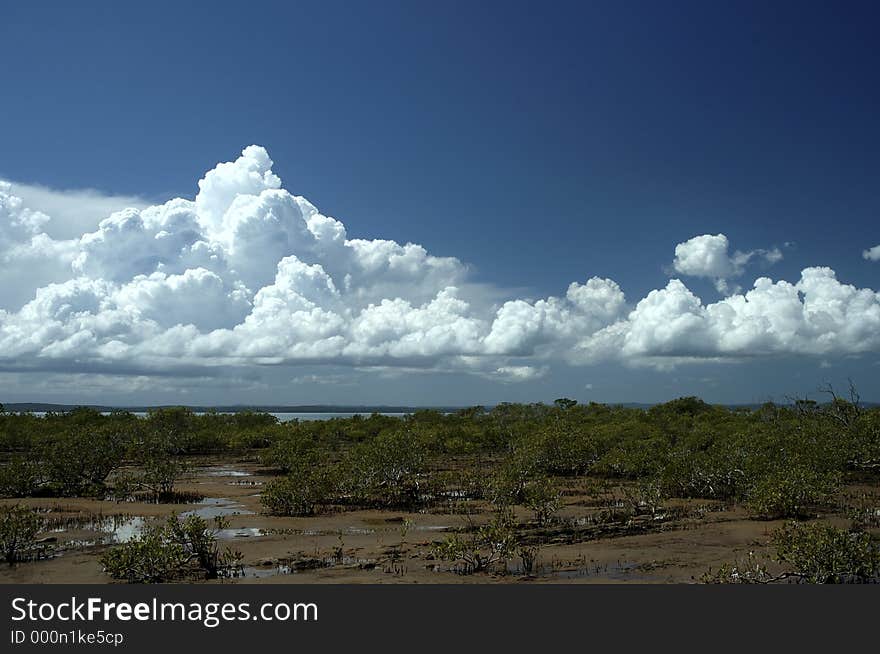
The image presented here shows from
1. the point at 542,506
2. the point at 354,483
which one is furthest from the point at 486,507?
the point at 354,483

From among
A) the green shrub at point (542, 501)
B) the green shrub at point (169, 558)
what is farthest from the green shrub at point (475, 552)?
the green shrub at point (542, 501)

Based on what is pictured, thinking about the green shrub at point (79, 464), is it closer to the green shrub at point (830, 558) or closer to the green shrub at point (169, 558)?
the green shrub at point (169, 558)

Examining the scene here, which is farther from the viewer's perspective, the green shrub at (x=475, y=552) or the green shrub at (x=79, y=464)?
the green shrub at (x=79, y=464)

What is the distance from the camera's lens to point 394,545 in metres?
18.1

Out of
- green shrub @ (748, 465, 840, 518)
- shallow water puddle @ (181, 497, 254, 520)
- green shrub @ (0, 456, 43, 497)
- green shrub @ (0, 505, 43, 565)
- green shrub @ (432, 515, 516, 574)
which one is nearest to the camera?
green shrub @ (432, 515, 516, 574)

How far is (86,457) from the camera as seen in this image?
101 ft

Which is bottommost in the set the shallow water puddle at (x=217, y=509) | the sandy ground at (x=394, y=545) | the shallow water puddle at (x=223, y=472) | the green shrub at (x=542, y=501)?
the shallow water puddle at (x=223, y=472)

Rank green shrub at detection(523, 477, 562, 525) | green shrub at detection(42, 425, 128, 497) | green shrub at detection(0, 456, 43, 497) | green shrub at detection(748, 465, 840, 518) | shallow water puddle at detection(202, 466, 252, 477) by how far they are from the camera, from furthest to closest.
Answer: shallow water puddle at detection(202, 466, 252, 477)
green shrub at detection(42, 425, 128, 497)
green shrub at detection(0, 456, 43, 497)
green shrub at detection(523, 477, 562, 525)
green shrub at detection(748, 465, 840, 518)

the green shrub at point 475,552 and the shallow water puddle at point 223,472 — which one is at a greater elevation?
the green shrub at point 475,552

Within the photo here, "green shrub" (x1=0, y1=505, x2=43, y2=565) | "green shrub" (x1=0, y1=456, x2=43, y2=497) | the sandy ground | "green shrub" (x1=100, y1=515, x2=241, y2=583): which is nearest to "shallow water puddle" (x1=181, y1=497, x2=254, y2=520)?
the sandy ground

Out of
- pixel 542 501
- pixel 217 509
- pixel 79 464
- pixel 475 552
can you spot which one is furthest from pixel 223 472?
pixel 475 552

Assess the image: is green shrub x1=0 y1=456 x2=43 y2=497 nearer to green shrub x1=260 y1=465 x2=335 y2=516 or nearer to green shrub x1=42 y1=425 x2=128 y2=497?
green shrub x1=42 y1=425 x2=128 y2=497

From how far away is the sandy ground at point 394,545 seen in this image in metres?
15.0

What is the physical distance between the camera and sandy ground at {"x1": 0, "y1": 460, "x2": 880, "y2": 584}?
14952mm
